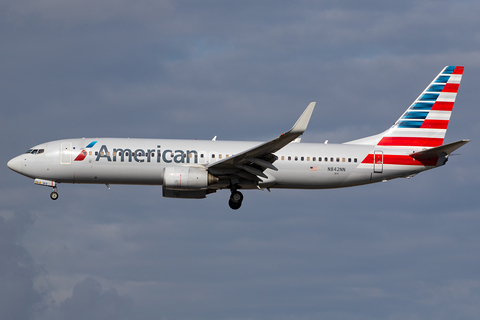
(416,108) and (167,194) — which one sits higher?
(416,108)

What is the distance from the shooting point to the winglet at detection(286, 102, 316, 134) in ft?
109

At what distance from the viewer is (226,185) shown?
3994cm

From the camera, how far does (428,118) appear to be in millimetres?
44438

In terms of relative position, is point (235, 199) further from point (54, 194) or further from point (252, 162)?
point (54, 194)

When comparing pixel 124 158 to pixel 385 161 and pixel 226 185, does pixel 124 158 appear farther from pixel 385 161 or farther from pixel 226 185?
pixel 385 161

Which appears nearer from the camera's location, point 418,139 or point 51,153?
point 51,153

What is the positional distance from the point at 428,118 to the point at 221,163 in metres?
15.9

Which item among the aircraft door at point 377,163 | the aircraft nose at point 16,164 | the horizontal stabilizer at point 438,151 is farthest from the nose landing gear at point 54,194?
the horizontal stabilizer at point 438,151

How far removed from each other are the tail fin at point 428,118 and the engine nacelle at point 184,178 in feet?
36.1

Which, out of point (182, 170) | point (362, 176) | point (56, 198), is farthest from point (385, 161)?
point (56, 198)

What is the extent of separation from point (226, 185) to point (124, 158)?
21.0 feet

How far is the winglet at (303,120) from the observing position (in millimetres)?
33344

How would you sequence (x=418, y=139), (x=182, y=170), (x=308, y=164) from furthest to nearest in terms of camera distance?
(x=418, y=139) → (x=308, y=164) → (x=182, y=170)

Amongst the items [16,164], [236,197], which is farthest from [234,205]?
[16,164]
